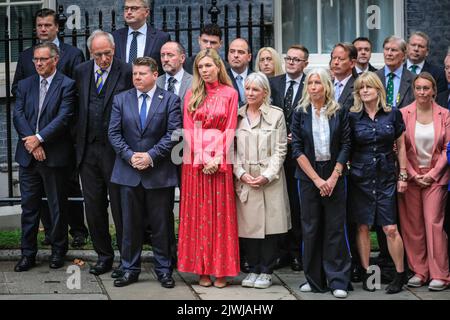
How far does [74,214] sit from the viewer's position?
10945 mm

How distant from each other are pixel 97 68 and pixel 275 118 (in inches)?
74.2

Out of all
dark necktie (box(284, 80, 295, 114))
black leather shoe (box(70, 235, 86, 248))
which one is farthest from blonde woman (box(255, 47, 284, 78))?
black leather shoe (box(70, 235, 86, 248))

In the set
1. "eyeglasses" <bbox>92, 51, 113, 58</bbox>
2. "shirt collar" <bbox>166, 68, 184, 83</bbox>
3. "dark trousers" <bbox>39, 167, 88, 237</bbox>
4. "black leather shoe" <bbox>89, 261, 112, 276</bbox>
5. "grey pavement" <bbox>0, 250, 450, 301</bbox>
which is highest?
"eyeglasses" <bbox>92, 51, 113, 58</bbox>

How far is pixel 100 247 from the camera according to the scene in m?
10.0

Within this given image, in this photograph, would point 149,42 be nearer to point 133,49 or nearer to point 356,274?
point 133,49

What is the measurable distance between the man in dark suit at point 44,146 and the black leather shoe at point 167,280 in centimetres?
128

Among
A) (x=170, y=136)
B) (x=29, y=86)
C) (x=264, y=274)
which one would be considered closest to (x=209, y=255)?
(x=264, y=274)

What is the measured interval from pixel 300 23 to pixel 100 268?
212 inches

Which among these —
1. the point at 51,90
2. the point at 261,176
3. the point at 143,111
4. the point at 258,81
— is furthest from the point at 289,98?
the point at 51,90

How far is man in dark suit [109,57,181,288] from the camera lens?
31.0 ft

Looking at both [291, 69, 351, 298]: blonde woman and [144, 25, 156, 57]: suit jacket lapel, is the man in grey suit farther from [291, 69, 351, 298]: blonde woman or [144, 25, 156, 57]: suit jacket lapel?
[291, 69, 351, 298]: blonde woman

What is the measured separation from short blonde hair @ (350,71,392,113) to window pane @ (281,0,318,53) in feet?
14.6

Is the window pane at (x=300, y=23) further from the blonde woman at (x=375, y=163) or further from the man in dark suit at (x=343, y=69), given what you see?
the blonde woman at (x=375, y=163)

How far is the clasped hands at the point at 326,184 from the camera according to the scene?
9.12 meters
